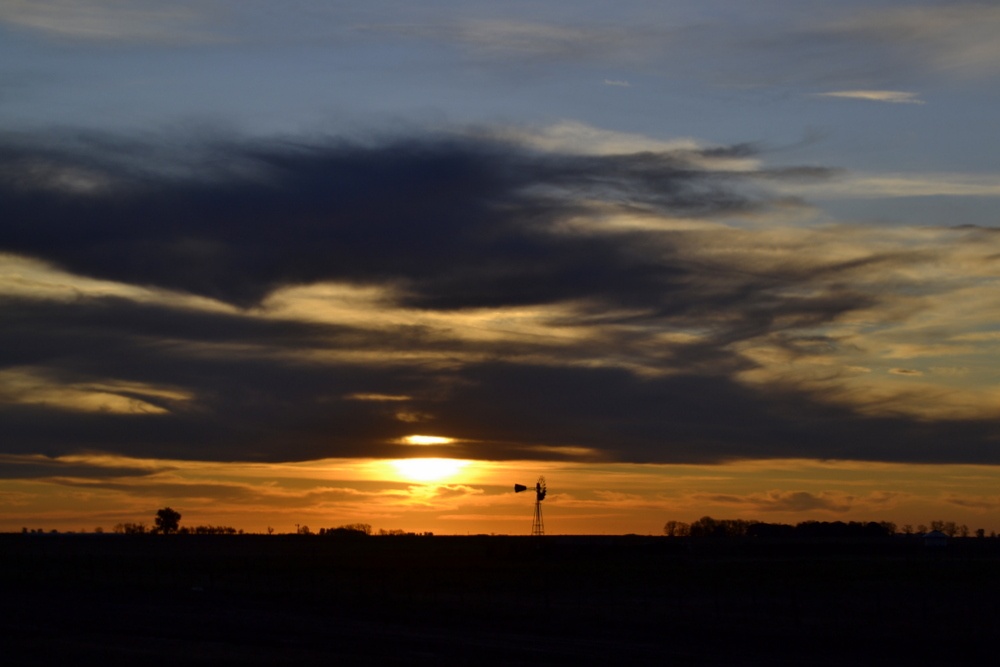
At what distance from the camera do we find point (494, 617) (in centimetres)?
4734

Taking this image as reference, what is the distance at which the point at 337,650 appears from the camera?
115ft

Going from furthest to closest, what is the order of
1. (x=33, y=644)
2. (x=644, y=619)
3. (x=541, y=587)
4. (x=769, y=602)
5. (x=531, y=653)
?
1. (x=541, y=587)
2. (x=769, y=602)
3. (x=644, y=619)
4. (x=33, y=644)
5. (x=531, y=653)

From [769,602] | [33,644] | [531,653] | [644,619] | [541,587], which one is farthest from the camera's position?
[541,587]

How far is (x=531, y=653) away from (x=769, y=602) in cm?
2762

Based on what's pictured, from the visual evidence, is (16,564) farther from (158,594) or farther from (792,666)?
(792,666)

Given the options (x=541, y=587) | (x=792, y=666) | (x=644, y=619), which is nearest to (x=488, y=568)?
(x=541, y=587)

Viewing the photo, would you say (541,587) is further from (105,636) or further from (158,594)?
(105,636)

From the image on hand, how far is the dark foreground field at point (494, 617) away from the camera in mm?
34750

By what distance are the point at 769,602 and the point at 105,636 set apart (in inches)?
1337

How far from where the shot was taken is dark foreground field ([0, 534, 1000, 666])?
114 feet

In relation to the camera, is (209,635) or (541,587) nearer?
(209,635)

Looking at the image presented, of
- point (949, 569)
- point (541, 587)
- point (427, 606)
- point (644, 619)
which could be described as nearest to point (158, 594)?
point (427, 606)

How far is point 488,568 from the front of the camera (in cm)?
9662

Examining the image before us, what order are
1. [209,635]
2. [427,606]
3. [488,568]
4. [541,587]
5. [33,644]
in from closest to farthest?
[33,644] → [209,635] → [427,606] → [541,587] → [488,568]
